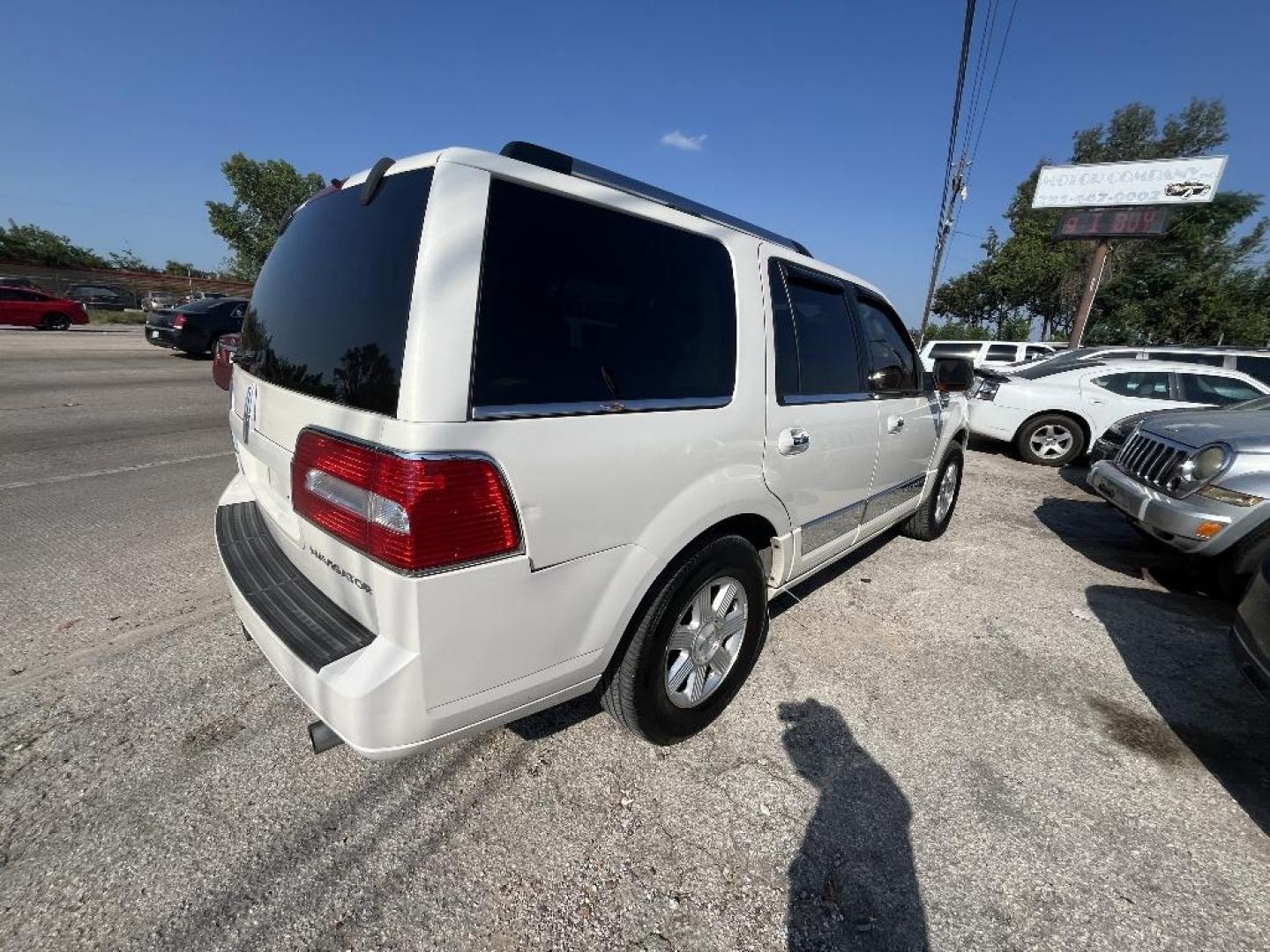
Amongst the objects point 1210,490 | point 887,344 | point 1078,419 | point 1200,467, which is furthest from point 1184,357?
point 887,344

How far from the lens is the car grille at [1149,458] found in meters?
3.84

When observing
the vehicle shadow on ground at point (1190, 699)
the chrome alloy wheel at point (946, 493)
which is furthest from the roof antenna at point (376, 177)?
the chrome alloy wheel at point (946, 493)

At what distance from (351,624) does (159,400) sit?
9.72m

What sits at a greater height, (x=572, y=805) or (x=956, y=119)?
(x=956, y=119)

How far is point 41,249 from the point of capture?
41406 mm

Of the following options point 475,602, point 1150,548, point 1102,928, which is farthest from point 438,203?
point 1150,548

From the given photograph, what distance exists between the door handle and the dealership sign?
26.9m

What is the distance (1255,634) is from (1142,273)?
42689mm

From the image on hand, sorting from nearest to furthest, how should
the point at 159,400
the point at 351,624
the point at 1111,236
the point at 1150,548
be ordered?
1. the point at 351,624
2. the point at 1150,548
3. the point at 159,400
4. the point at 1111,236

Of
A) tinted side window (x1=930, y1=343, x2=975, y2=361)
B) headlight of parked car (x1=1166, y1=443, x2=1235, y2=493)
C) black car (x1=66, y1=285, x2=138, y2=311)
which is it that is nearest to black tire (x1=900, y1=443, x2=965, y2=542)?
headlight of parked car (x1=1166, y1=443, x2=1235, y2=493)

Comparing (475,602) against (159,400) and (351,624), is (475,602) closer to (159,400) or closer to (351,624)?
(351,624)

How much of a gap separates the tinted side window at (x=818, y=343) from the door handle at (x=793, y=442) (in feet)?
0.52

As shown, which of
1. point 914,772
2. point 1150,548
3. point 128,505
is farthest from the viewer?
point 1150,548

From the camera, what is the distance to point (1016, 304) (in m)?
35.8
